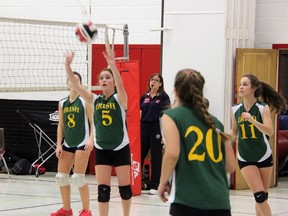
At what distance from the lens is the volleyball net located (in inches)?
552

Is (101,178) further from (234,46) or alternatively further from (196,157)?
(234,46)

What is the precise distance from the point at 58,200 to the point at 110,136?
2983 millimetres

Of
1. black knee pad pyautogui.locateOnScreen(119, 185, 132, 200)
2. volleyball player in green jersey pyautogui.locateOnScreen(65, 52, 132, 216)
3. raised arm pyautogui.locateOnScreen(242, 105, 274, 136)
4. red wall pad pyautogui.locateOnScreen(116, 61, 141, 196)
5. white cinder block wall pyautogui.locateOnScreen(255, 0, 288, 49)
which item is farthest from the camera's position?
white cinder block wall pyautogui.locateOnScreen(255, 0, 288, 49)

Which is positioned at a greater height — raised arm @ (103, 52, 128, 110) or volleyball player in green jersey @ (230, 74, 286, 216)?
raised arm @ (103, 52, 128, 110)

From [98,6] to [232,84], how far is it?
11.1 ft

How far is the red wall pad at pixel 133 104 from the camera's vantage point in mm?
10992

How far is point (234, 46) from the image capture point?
40.3 feet

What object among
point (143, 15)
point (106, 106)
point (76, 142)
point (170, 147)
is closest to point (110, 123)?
point (106, 106)

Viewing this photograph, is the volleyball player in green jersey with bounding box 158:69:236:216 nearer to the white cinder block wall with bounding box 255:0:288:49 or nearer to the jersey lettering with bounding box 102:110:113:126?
the jersey lettering with bounding box 102:110:113:126

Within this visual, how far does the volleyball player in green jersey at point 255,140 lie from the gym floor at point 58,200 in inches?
80.1

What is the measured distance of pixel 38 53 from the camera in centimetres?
1437

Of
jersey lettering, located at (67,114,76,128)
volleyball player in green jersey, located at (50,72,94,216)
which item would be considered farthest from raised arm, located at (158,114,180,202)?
jersey lettering, located at (67,114,76,128)

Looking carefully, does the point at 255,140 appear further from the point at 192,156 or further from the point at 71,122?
the point at 192,156

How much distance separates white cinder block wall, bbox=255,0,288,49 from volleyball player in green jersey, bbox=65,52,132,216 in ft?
18.1
